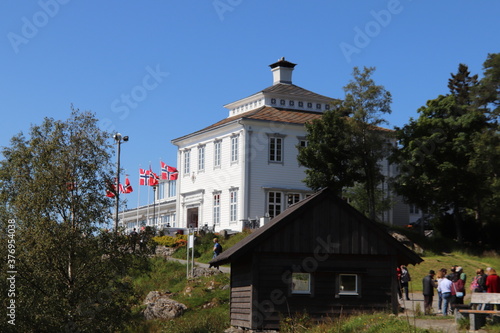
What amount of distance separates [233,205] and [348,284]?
99.4 feet

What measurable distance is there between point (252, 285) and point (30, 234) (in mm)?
8390

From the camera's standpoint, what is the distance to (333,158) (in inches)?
2160

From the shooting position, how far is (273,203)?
60.2 m

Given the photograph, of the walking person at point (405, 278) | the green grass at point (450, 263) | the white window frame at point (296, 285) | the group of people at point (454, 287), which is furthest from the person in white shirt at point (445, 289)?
the green grass at point (450, 263)

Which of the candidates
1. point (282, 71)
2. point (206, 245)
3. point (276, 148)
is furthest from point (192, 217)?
point (282, 71)

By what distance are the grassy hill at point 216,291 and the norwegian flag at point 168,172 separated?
11.5m

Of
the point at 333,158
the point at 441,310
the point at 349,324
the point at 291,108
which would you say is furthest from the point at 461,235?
the point at 349,324

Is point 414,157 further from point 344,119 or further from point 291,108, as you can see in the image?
point 291,108

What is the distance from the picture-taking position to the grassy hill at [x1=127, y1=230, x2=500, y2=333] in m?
25.7

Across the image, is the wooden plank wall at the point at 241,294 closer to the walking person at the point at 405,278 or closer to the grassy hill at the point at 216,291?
the grassy hill at the point at 216,291

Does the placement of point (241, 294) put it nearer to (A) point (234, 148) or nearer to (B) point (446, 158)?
(B) point (446, 158)

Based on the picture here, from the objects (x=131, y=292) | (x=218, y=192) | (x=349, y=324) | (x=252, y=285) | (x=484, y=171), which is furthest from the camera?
(x=218, y=192)

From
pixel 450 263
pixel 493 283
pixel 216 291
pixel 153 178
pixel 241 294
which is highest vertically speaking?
pixel 153 178

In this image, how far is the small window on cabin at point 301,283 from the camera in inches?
1179
